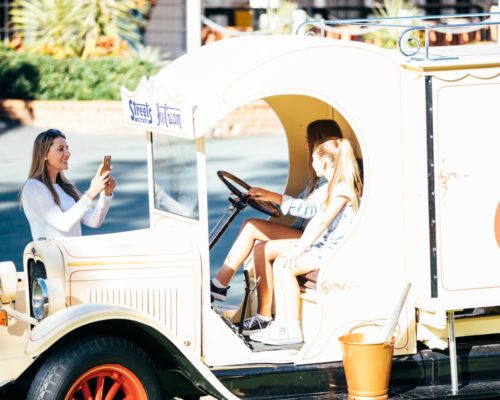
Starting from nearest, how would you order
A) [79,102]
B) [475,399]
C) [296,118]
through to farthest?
[475,399] → [296,118] → [79,102]

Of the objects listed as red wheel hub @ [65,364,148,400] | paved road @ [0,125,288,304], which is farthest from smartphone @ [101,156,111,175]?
paved road @ [0,125,288,304]

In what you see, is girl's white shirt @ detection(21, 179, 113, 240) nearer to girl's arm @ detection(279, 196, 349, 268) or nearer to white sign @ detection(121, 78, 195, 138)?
white sign @ detection(121, 78, 195, 138)

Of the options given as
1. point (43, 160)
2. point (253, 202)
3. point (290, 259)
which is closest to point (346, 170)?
point (290, 259)

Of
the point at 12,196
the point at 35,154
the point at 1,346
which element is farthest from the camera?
the point at 12,196

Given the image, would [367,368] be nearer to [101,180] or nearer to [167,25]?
[101,180]

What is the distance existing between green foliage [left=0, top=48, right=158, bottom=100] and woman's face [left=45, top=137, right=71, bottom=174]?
1169cm

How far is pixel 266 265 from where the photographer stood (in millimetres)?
6406

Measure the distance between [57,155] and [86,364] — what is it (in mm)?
1741

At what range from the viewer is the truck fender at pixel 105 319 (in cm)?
522

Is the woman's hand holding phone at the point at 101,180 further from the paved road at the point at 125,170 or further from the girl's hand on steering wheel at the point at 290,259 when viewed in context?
the paved road at the point at 125,170

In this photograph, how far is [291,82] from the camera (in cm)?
579

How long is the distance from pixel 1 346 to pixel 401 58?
2462 mm

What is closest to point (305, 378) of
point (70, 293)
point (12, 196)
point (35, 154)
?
point (70, 293)

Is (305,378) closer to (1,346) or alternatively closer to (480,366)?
(480,366)
